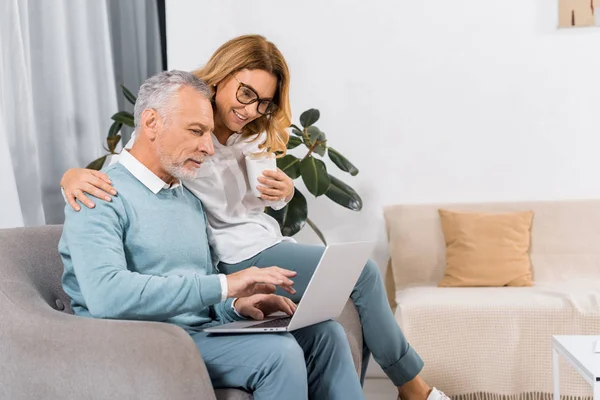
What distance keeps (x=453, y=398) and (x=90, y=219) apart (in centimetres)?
180

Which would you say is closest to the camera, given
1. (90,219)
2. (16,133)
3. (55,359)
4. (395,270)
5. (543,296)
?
(55,359)

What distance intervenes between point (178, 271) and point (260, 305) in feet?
0.86

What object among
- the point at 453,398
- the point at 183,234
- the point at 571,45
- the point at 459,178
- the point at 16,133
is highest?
the point at 571,45

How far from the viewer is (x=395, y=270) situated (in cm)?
363

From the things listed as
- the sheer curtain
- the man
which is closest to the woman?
the man

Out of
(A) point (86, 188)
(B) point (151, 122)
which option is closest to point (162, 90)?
(B) point (151, 122)

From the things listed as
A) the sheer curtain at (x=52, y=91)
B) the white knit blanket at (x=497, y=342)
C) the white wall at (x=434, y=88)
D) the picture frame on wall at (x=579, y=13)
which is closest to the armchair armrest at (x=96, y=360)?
the sheer curtain at (x=52, y=91)

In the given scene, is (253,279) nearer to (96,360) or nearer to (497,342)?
(96,360)

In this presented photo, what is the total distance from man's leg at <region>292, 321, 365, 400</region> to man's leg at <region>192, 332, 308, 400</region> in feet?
0.68

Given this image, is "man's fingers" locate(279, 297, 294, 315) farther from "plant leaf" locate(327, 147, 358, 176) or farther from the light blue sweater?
"plant leaf" locate(327, 147, 358, 176)

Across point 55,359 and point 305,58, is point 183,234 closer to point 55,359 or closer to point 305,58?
point 55,359

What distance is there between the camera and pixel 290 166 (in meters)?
3.31

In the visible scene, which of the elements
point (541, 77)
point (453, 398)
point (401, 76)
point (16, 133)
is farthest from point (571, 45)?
point (16, 133)

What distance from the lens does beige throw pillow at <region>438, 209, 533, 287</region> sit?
133 inches
